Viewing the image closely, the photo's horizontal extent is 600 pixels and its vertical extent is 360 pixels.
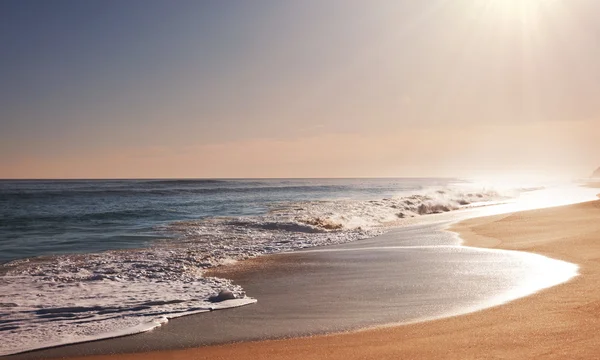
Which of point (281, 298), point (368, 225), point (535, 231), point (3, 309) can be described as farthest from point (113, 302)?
point (368, 225)

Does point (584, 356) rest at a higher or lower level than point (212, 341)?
higher

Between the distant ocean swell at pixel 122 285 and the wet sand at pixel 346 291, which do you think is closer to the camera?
the wet sand at pixel 346 291

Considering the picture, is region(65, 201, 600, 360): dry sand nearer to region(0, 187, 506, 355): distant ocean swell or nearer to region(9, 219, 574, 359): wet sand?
region(9, 219, 574, 359): wet sand

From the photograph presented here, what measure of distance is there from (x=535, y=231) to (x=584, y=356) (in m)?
13.1

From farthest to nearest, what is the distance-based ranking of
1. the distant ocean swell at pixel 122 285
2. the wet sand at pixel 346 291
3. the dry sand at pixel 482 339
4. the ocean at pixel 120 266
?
1. the ocean at pixel 120 266
2. the distant ocean swell at pixel 122 285
3. the wet sand at pixel 346 291
4. the dry sand at pixel 482 339

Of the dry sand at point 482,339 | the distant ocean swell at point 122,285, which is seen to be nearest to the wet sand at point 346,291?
the dry sand at point 482,339

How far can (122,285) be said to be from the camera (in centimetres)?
1026

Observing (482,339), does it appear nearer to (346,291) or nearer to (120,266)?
(346,291)

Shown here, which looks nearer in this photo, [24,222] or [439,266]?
[439,266]

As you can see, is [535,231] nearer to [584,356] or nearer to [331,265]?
[331,265]

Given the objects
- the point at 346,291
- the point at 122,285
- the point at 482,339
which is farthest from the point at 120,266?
the point at 482,339

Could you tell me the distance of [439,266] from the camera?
1129cm

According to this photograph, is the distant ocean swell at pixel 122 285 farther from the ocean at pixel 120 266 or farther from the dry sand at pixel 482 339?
the dry sand at pixel 482 339

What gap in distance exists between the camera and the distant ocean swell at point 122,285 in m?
7.29
